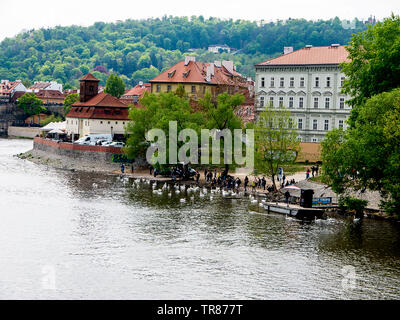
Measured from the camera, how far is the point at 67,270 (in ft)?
120

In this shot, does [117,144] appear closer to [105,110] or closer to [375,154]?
[105,110]

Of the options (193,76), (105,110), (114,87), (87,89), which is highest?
(114,87)

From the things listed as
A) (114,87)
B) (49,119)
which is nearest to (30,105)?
(49,119)

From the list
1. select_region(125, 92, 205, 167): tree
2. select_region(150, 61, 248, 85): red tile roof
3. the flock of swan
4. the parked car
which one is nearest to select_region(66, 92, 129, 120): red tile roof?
select_region(150, 61, 248, 85): red tile roof

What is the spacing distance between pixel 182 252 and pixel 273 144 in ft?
100

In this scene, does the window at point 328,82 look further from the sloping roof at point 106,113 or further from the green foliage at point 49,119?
the green foliage at point 49,119

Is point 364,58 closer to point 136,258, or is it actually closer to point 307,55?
point 307,55

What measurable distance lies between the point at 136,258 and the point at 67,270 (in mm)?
4684

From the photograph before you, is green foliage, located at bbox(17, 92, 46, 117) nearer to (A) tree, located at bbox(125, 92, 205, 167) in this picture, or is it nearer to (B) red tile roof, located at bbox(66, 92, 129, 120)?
(B) red tile roof, located at bbox(66, 92, 129, 120)

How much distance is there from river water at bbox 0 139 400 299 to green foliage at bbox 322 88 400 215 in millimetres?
3276

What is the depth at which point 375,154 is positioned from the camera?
5122cm

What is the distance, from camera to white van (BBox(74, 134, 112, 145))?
9991 centimetres
